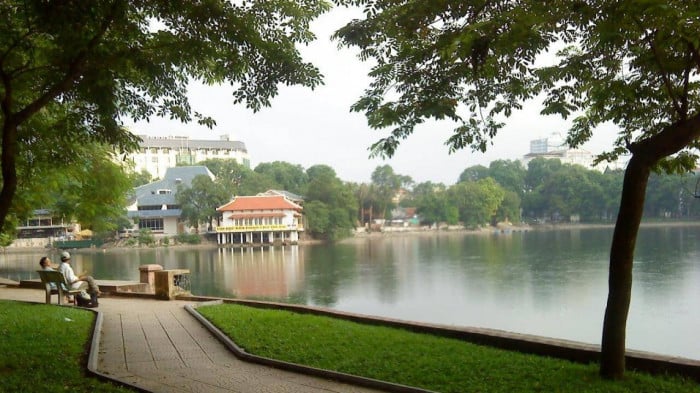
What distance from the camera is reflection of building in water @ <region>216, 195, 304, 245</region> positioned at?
49812 millimetres

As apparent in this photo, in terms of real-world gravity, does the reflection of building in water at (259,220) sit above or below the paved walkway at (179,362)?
above

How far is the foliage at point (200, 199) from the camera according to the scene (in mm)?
49938

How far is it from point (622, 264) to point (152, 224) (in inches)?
2072

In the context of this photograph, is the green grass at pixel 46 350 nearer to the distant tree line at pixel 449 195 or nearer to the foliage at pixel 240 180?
the distant tree line at pixel 449 195

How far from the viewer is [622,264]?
4121mm

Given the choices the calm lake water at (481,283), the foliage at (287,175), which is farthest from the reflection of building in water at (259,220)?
the foliage at (287,175)

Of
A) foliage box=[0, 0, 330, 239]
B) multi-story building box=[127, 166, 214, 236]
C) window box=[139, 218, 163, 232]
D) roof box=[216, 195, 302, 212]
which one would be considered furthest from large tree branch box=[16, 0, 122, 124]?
window box=[139, 218, 163, 232]

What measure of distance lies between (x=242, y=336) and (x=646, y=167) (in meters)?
3.88

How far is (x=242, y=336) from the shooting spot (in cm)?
568

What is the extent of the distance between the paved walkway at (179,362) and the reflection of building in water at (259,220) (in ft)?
140

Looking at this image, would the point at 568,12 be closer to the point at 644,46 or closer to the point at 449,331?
the point at 644,46

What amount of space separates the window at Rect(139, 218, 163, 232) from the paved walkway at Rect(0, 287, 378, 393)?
4756 centimetres

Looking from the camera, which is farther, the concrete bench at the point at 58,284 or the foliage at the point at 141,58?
the concrete bench at the point at 58,284

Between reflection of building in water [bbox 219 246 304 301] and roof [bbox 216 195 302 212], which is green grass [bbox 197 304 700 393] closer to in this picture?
reflection of building in water [bbox 219 246 304 301]
